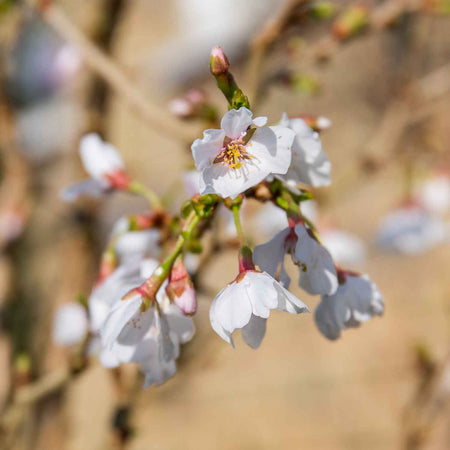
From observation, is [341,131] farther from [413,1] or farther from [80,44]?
[80,44]

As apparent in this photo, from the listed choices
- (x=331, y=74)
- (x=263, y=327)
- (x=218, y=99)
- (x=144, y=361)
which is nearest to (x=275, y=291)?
(x=263, y=327)

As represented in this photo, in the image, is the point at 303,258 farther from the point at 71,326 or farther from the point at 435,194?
the point at 435,194

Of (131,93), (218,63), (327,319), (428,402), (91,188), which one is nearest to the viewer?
(218,63)

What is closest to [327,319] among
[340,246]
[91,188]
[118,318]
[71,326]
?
[118,318]

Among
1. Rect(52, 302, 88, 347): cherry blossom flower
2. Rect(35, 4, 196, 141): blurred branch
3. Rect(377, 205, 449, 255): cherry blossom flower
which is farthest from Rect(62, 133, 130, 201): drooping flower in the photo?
Rect(377, 205, 449, 255): cherry blossom flower

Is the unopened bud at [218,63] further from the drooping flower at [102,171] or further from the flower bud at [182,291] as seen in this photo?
the drooping flower at [102,171]

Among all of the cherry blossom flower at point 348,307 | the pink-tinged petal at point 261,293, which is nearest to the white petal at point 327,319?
the cherry blossom flower at point 348,307

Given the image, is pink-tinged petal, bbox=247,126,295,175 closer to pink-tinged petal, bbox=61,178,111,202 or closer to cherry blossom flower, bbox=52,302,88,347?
pink-tinged petal, bbox=61,178,111,202
